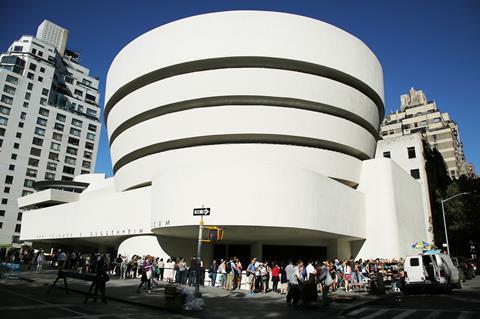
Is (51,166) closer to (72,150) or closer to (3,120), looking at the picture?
(72,150)

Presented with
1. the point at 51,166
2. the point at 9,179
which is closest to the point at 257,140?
the point at 9,179

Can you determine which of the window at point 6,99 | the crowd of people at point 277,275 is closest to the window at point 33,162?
the window at point 6,99

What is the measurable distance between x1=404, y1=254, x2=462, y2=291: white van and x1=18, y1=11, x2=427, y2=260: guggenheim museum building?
599 centimetres

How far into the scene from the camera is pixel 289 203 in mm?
21516

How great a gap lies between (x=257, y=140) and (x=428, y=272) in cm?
1414

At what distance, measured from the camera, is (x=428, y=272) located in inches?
710

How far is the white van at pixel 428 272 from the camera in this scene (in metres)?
17.6

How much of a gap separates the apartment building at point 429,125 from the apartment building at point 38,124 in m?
70.3

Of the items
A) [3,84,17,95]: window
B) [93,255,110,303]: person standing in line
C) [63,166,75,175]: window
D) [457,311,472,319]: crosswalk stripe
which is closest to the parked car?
[457,311,472,319]: crosswalk stripe

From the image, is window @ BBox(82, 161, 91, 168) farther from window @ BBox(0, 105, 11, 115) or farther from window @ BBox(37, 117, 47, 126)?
window @ BBox(0, 105, 11, 115)

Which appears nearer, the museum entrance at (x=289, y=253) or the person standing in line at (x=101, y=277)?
the person standing in line at (x=101, y=277)

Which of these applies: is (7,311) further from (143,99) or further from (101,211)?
(101,211)

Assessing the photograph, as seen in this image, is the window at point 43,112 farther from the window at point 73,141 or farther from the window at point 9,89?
the window at point 73,141

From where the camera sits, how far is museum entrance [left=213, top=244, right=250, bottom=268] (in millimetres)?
29095
